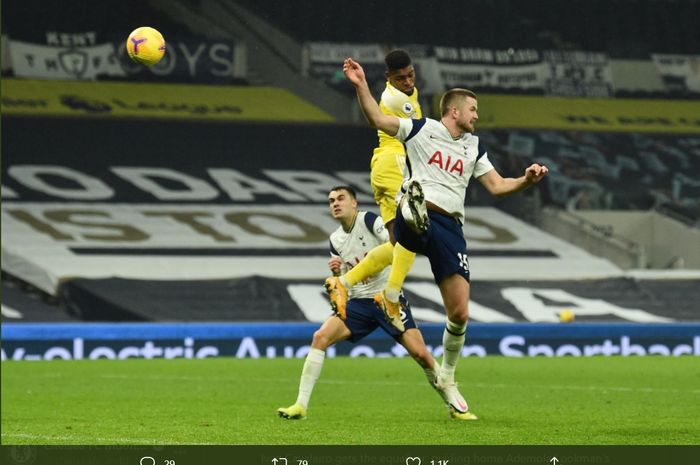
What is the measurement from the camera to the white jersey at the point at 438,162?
10.1 m

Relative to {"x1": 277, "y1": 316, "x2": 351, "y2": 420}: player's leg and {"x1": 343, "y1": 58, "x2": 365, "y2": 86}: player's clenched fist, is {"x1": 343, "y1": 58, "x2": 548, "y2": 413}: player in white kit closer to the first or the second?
{"x1": 343, "y1": 58, "x2": 365, "y2": 86}: player's clenched fist

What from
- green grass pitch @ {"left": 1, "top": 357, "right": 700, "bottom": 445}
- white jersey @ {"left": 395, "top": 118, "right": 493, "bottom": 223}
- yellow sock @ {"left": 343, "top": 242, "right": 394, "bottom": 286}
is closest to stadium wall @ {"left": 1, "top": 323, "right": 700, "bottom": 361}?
green grass pitch @ {"left": 1, "top": 357, "right": 700, "bottom": 445}

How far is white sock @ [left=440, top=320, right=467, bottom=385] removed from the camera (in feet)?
34.9

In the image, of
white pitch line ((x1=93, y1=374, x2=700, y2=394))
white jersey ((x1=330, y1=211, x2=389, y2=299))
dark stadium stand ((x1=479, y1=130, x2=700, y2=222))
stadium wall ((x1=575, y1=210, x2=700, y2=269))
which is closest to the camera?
white jersey ((x1=330, y1=211, x2=389, y2=299))

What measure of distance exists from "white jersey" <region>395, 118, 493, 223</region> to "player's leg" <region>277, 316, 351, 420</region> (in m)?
1.56

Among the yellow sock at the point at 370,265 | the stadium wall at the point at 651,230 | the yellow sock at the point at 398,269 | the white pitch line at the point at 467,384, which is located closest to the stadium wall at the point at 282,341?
the white pitch line at the point at 467,384

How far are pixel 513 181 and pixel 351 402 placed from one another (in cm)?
379

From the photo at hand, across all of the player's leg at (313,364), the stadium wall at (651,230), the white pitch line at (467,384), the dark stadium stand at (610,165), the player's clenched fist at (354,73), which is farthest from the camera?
the dark stadium stand at (610,165)

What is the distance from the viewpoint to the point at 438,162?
1018 cm

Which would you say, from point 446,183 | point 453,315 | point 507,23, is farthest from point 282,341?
point 507,23

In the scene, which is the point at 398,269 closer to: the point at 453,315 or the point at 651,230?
the point at 453,315

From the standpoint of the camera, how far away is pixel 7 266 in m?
25.0

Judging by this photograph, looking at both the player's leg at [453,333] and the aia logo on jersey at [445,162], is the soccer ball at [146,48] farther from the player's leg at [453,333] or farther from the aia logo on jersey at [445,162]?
the player's leg at [453,333]

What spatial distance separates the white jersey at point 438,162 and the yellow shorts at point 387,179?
1.04m
